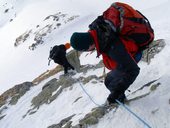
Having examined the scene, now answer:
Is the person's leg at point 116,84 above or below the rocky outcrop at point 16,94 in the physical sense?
above

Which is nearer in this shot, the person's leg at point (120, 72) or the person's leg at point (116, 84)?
the person's leg at point (120, 72)

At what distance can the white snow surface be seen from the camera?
6.98 m

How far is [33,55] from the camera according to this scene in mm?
49844

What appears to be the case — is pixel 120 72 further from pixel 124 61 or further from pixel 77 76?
pixel 77 76

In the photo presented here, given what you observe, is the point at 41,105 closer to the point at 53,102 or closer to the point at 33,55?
the point at 53,102

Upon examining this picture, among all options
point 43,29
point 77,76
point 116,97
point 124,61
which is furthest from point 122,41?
point 43,29

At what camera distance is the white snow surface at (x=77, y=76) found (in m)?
6.98

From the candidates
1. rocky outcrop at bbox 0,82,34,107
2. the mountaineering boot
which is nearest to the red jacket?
the mountaineering boot

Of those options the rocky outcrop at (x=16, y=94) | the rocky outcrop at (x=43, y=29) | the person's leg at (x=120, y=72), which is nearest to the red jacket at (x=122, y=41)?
the person's leg at (x=120, y=72)

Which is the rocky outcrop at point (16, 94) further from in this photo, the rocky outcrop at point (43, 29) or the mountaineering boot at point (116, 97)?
the rocky outcrop at point (43, 29)

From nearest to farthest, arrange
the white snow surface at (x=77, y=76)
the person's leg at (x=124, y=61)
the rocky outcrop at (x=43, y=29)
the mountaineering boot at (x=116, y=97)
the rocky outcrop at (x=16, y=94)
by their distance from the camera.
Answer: the person's leg at (x=124, y=61), the white snow surface at (x=77, y=76), the mountaineering boot at (x=116, y=97), the rocky outcrop at (x=16, y=94), the rocky outcrop at (x=43, y=29)

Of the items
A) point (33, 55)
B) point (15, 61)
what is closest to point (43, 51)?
point (33, 55)

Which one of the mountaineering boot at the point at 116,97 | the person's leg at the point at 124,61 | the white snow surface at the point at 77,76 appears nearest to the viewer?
the person's leg at the point at 124,61

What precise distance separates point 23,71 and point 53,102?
33.4 metres
